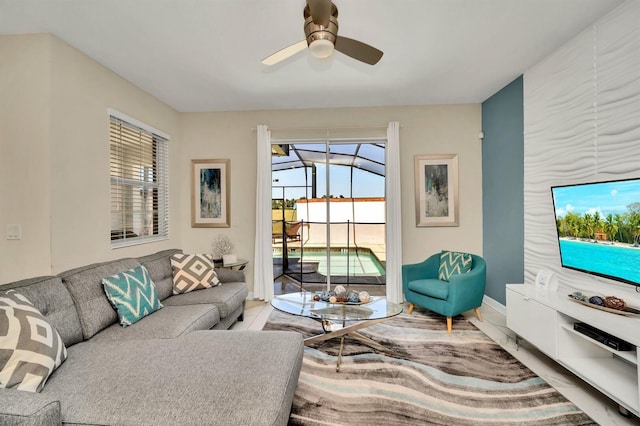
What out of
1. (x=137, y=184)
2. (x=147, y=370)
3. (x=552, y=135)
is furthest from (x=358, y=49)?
(x=137, y=184)

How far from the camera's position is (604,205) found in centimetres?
202

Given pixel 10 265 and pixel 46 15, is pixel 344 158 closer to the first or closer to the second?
pixel 46 15

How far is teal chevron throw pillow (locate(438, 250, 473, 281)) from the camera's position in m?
3.27

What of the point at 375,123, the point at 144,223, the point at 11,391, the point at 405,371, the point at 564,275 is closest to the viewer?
the point at 11,391

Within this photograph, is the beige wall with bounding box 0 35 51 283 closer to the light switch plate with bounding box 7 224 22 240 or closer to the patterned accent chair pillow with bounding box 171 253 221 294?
the light switch plate with bounding box 7 224 22 240

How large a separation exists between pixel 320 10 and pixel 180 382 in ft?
6.45

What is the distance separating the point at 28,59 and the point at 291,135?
258cm

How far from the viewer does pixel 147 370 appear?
1426 millimetres

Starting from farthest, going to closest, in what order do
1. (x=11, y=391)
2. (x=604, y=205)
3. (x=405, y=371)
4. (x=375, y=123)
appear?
(x=375, y=123), (x=405, y=371), (x=604, y=205), (x=11, y=391)

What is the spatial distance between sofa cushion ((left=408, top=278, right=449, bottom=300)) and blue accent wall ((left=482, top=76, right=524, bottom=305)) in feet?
2.55

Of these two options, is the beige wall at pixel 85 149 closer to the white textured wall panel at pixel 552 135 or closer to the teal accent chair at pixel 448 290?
the teal accent chair at pixel 448 290

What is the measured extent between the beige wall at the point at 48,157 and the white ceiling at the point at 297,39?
0.68 ft

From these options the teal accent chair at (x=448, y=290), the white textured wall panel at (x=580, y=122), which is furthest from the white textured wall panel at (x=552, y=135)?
the teal accent chair at (x=448, y=290)

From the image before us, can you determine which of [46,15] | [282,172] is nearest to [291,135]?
[282,172]
